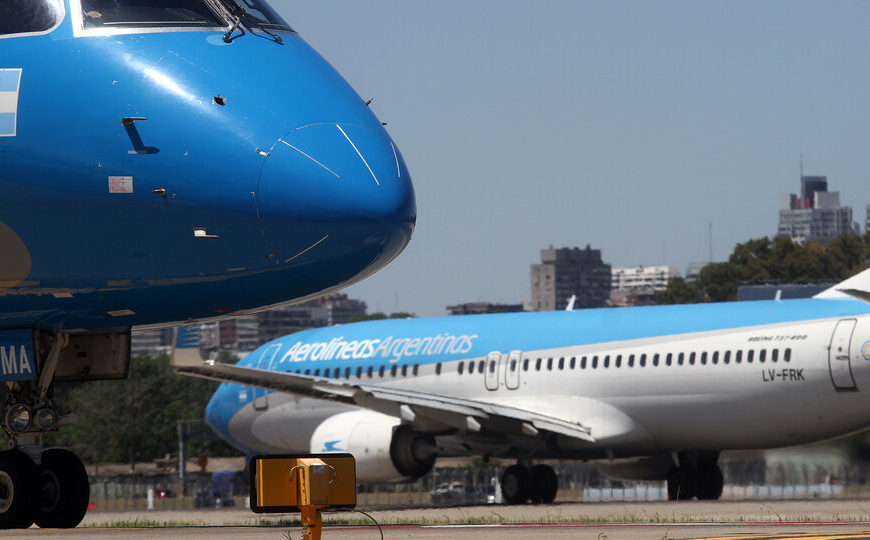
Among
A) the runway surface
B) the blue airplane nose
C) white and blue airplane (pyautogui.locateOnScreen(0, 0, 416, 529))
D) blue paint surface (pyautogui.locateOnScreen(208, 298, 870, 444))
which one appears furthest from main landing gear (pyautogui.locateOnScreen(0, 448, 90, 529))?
blue paint surface (pyautogui.locateOnScreen(208, 298, 870, 444))

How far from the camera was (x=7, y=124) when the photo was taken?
1065 centimetres

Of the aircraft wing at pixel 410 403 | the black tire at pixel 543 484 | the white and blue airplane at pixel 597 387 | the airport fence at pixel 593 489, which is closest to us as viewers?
the aircraft wing at pixel 410 403

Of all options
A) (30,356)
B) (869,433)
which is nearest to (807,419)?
(869,433)

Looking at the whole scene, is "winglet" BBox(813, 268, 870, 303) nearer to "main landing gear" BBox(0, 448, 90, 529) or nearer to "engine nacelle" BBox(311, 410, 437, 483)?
"engine nacelle" BBox(311, 410, 437, 483)

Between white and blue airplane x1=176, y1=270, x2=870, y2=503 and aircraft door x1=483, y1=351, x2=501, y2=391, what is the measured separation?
25 mm

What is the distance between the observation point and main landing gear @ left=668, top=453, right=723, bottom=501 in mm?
27547

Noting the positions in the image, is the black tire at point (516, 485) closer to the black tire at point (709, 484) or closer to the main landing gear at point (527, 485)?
the main landing gear at point (527, 485)

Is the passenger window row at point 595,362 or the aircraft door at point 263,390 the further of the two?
the aircraft door at point 263,390

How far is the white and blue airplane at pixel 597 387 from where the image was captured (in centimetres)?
2459

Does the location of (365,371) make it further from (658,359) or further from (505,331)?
(658,359)

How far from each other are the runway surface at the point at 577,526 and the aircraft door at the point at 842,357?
2.80 meters

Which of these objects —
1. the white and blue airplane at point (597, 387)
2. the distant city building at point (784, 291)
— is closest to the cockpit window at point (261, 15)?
the white and blue airplane at point (597, 387)

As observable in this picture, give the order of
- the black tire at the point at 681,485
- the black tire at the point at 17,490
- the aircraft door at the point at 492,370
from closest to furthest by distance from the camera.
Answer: the black tire at the point at 17,490 → the black tire at the point at 681,485 → the aircraft door at the point at 492,370

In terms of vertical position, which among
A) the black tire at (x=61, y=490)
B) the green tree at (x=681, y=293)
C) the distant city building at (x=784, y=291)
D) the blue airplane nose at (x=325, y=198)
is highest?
the green tree at (x=681, y=293)
